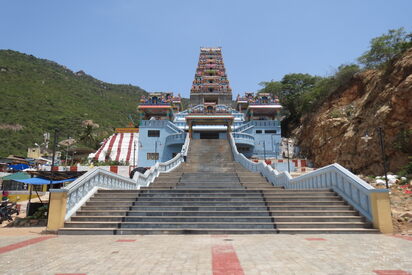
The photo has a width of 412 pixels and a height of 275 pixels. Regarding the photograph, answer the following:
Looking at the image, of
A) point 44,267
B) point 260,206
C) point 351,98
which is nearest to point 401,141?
point 351,98

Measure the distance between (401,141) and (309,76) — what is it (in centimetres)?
3172

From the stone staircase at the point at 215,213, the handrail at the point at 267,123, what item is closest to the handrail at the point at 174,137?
the handrail at the point at 267,123

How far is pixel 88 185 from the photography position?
36.4ft

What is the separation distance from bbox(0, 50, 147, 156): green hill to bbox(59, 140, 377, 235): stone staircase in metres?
56.4

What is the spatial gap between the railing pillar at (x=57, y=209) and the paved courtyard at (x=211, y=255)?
1.19 meters

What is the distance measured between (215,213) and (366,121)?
19.6 m

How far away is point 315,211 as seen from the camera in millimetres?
9562

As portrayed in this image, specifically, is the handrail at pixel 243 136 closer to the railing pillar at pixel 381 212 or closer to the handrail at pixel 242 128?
the handrail at pixel 242 128

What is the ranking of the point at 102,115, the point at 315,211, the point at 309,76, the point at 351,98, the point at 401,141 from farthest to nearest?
the point at 102,115
the point at 309,76
the point at 351,98
the point at 401,141
the point at 315,211

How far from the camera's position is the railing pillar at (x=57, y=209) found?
8742mm

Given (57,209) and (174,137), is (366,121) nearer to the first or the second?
(174,137)

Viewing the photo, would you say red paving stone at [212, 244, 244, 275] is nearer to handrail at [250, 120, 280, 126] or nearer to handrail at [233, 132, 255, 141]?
handrail at [233, 132, 255, 141]

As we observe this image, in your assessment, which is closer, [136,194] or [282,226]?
[282,226]

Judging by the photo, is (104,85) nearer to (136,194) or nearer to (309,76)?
(309,76)
